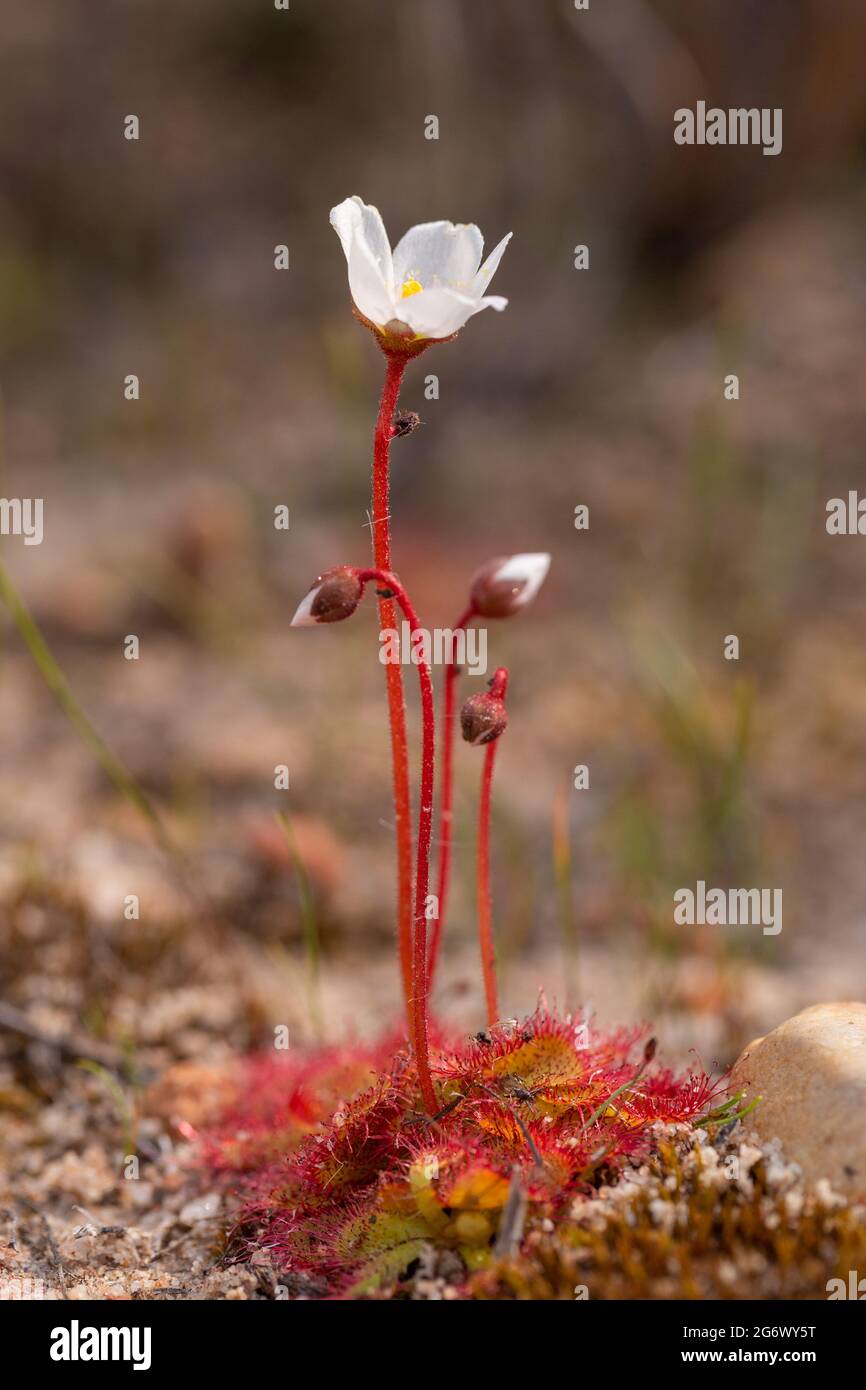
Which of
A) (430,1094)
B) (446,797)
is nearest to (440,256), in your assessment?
(446,797)

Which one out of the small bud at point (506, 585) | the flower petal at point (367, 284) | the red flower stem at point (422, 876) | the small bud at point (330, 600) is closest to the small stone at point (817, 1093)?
the red flower stem at point (422, 876)

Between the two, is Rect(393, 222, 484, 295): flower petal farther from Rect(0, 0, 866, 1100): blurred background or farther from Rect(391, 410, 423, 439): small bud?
Rect(0, 0, 866, 1100): blurred background

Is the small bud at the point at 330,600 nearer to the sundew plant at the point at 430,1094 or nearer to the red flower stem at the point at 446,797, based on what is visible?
the sundew plant at the point at 430,1094

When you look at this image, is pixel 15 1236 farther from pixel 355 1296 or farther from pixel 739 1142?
pixel 739 1142

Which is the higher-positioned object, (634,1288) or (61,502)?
(61,502)

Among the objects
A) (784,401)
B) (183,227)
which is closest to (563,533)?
(784,401)

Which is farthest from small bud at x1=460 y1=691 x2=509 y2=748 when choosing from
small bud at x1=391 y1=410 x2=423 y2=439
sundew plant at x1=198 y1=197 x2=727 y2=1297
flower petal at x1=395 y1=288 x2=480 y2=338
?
flower petal at x1=395 y1=288 x2=480 y2=338
